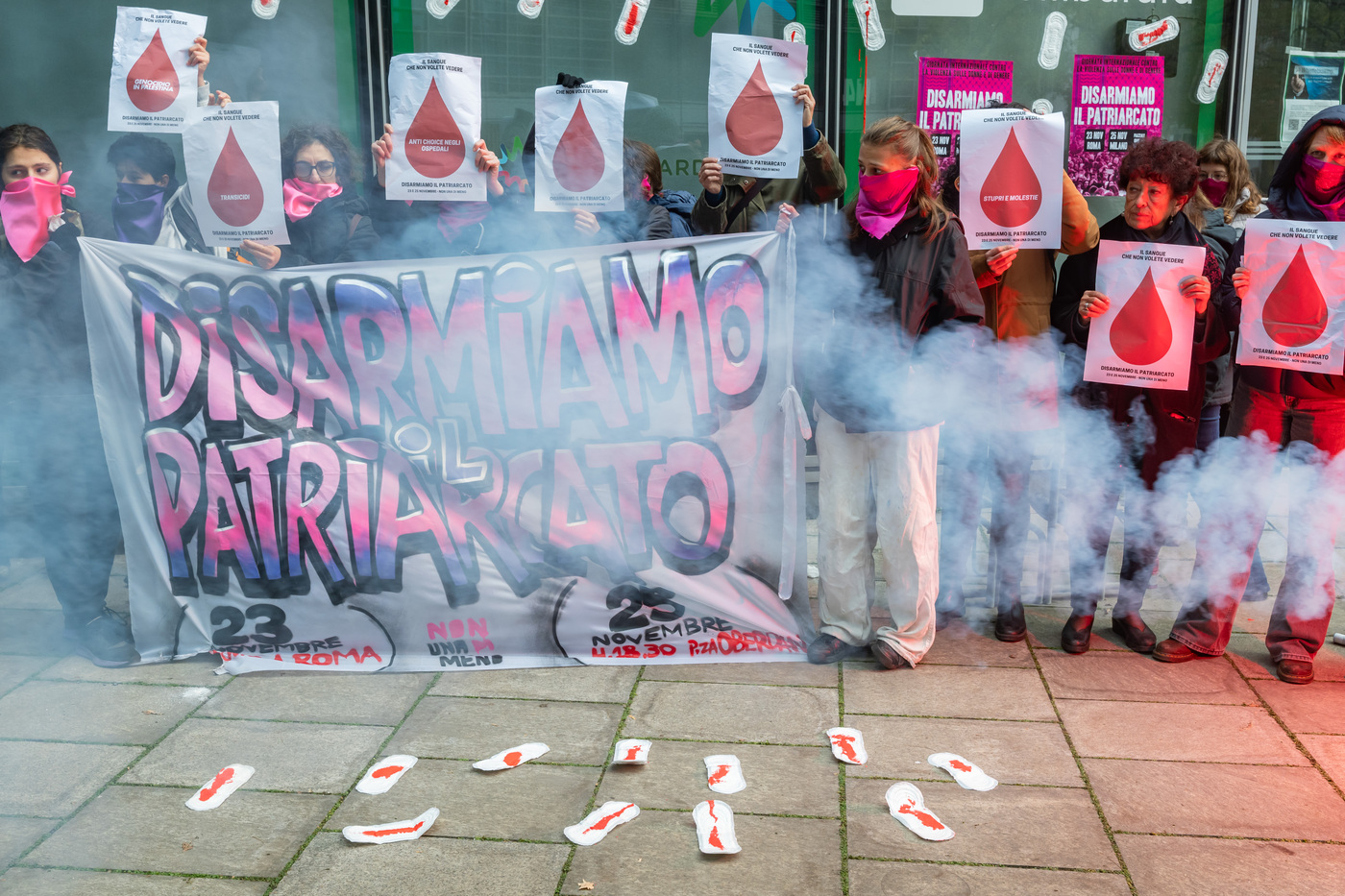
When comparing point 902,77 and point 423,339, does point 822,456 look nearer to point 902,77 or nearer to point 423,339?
point 423,339

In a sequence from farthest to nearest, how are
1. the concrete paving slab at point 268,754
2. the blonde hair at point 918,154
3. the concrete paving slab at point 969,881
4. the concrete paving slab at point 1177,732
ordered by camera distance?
the blonde hair at point 918,154
the concrete paving slab at point 1177,732
the concrete paving slab at point 268,754
the concrete paving slab at point 969,881

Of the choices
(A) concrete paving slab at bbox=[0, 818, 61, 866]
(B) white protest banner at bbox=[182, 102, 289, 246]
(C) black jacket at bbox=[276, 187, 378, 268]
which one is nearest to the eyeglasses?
(C) black jacket at bbox=[276, 187, 378, 268]

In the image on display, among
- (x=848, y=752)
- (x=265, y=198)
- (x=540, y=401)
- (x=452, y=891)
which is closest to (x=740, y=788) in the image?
(x=848, y=752)

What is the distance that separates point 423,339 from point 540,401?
0.44 meters

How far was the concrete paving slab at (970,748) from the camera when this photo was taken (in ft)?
9.93

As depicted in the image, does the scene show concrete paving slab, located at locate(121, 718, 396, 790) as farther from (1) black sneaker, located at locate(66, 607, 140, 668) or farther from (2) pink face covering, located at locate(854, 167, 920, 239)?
(2) pink face covering, located at locate(854, 167, 920, 239)

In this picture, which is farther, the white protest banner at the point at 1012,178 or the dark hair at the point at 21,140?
the dark hair at the point at 21,140

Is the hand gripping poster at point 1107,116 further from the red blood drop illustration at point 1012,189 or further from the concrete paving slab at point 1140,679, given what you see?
the concrete paving slab at point 1140,679

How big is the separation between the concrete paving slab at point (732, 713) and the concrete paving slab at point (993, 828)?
0.34 metres

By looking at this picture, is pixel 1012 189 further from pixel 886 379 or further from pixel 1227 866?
pixel 1227 866

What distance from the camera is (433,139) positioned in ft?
11.9

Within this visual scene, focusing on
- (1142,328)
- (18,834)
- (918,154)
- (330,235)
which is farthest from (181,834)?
(1142,328)

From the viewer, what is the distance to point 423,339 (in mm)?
3701

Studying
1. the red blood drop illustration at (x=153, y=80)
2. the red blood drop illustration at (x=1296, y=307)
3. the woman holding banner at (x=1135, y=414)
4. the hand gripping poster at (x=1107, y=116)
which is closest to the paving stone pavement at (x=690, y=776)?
the woman holding banner at (x=1135, y=414)
